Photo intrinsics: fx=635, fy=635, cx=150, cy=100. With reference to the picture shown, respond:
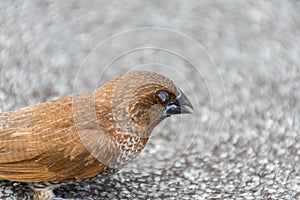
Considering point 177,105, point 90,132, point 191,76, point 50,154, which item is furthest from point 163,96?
→ point 191,76

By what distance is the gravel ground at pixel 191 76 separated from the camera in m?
4.22

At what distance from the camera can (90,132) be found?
11.5 feet

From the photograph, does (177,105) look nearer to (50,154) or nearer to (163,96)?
(163,96)

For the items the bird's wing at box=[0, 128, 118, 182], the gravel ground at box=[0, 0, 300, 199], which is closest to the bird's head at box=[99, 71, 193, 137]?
the bird's wing at box=[0, 128, 118, 182]

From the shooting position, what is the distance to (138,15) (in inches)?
211

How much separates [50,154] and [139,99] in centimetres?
57

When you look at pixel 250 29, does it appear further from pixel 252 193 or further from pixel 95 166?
pixel 95 166

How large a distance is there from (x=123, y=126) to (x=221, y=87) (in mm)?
1699

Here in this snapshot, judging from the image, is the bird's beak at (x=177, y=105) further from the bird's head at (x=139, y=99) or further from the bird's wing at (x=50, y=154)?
the bird's wing at (x=50, y=154)

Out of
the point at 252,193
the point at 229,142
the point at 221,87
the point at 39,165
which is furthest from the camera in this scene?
the point at 221,87

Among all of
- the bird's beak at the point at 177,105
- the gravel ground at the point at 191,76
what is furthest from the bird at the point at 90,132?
the gravel ground at the point at 191,76

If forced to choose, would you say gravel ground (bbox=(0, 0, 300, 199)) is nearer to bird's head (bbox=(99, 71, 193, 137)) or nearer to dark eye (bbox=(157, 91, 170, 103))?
bird's head (bbox=(99, 71, 193, 137))

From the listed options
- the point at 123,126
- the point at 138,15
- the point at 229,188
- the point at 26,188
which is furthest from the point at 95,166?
the point at 138,15

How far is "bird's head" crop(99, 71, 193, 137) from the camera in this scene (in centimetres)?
349
